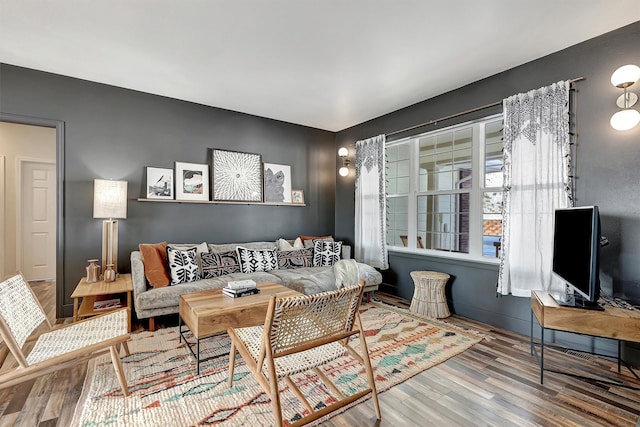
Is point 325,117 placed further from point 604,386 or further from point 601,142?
point 604,386

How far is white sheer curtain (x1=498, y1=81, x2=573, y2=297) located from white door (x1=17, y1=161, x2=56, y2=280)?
21.4ft

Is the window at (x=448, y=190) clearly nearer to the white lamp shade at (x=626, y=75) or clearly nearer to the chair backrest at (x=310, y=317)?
the white lamp shade at (x=626, y=75)

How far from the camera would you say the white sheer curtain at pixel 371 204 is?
4461mm

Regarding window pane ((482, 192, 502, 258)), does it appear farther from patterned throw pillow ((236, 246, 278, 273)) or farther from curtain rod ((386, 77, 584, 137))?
patterned throw pillow ((236, 246, 278, 273))

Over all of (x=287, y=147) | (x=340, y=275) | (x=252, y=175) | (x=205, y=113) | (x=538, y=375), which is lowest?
(x=538, y=375)

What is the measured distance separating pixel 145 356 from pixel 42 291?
322cm

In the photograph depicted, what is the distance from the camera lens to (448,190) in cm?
381

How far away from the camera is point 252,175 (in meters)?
4.51

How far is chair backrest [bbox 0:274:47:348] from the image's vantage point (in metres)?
1.73

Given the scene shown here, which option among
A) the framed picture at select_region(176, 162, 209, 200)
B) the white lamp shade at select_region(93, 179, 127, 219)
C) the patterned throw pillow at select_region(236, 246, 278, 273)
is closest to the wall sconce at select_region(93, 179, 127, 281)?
the white lamp shade at select_region(93, 179, 127, 219)

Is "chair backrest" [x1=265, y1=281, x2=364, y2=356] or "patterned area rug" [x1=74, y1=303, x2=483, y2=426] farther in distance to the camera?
"patterned area rug" [x1=74, y1=303, x2=483, y2=426]

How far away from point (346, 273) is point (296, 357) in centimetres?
221

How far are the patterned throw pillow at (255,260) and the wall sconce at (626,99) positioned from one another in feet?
11.7

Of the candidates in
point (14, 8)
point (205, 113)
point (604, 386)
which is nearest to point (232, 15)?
point (14, 8)
